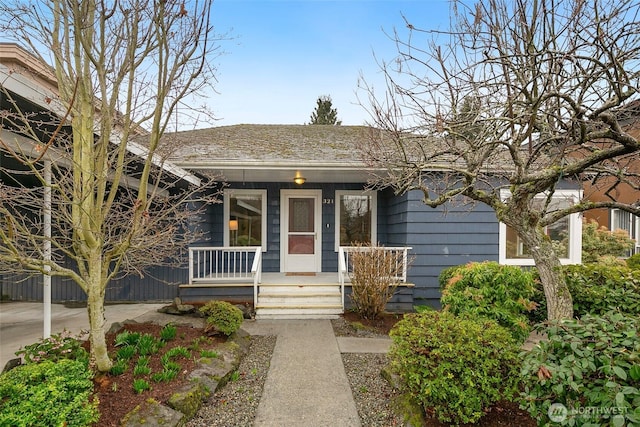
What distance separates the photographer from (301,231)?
306 inches

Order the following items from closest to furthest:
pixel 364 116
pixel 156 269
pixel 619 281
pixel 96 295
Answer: pixel 96 295 → pixel 619 281 → pixel 364 116 → pixel 156 269

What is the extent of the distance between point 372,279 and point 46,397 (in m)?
4.22

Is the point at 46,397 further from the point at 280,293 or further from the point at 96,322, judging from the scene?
the point at 280,293

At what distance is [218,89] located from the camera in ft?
12.2

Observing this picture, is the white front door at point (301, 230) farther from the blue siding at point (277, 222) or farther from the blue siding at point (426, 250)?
the blue siding at point (426, 250)

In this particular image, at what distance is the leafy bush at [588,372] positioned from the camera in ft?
5.03

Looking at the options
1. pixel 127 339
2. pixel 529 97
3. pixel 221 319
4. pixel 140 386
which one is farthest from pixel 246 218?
pixel 529 97

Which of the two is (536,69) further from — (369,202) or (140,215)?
(369,202)

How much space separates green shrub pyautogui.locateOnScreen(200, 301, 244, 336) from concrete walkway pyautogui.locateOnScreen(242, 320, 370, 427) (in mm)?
673

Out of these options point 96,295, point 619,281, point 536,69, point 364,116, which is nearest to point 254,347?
point 96,295

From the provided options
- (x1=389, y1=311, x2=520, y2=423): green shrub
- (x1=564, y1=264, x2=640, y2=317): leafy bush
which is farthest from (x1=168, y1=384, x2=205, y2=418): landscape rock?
(x1=564, y1=264, x2=640, y2=317): leafy bush

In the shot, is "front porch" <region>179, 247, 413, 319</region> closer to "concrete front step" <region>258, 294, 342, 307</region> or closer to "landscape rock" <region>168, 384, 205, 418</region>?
"concrete front step" <region>258, 294, 342, 307</region>

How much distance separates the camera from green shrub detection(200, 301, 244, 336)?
3.94m

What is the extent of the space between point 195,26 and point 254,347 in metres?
3.90
